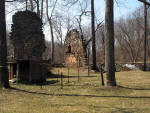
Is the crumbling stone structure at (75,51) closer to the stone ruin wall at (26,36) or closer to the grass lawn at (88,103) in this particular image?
the stone ruin wall at (26,36)

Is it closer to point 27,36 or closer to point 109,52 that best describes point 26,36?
point 27,36

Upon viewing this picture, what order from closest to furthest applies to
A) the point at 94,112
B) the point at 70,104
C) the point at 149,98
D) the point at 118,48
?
the point at 94,112 < the point at 70,104 < the point at 149,98 < the point at 118,48

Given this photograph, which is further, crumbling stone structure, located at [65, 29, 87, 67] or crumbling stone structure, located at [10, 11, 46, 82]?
crumbling stone structure, located at [65, 29, 87, 67]

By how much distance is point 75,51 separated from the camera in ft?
93.1

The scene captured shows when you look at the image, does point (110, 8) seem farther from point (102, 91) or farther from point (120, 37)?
point (120, 37)

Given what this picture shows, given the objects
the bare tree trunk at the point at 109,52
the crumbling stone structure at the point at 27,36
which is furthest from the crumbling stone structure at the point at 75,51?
the bare tree trunk at the point at 109,52

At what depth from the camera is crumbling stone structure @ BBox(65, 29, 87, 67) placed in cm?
2702

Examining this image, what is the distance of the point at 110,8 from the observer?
10883 mm

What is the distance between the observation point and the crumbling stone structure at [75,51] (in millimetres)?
27016

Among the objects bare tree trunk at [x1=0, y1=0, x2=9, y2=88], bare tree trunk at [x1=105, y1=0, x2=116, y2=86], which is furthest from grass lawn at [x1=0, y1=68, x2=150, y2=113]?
bare tree trunk at [x1=105, y1=0, x2=116, y2=86]

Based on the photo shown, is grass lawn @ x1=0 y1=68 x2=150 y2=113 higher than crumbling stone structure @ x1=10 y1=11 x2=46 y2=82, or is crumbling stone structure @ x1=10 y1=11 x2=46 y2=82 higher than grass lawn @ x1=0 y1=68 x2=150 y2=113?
crumbling stone structure @ x1=10 y1=11 x2=46 y2=82

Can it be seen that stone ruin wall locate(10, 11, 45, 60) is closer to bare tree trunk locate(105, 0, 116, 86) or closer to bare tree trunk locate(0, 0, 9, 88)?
bare tree trunk locate(0, 0, 9, 88)

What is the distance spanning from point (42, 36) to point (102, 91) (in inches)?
525

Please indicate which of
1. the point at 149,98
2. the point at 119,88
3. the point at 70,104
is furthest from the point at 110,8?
the point at 70,104
